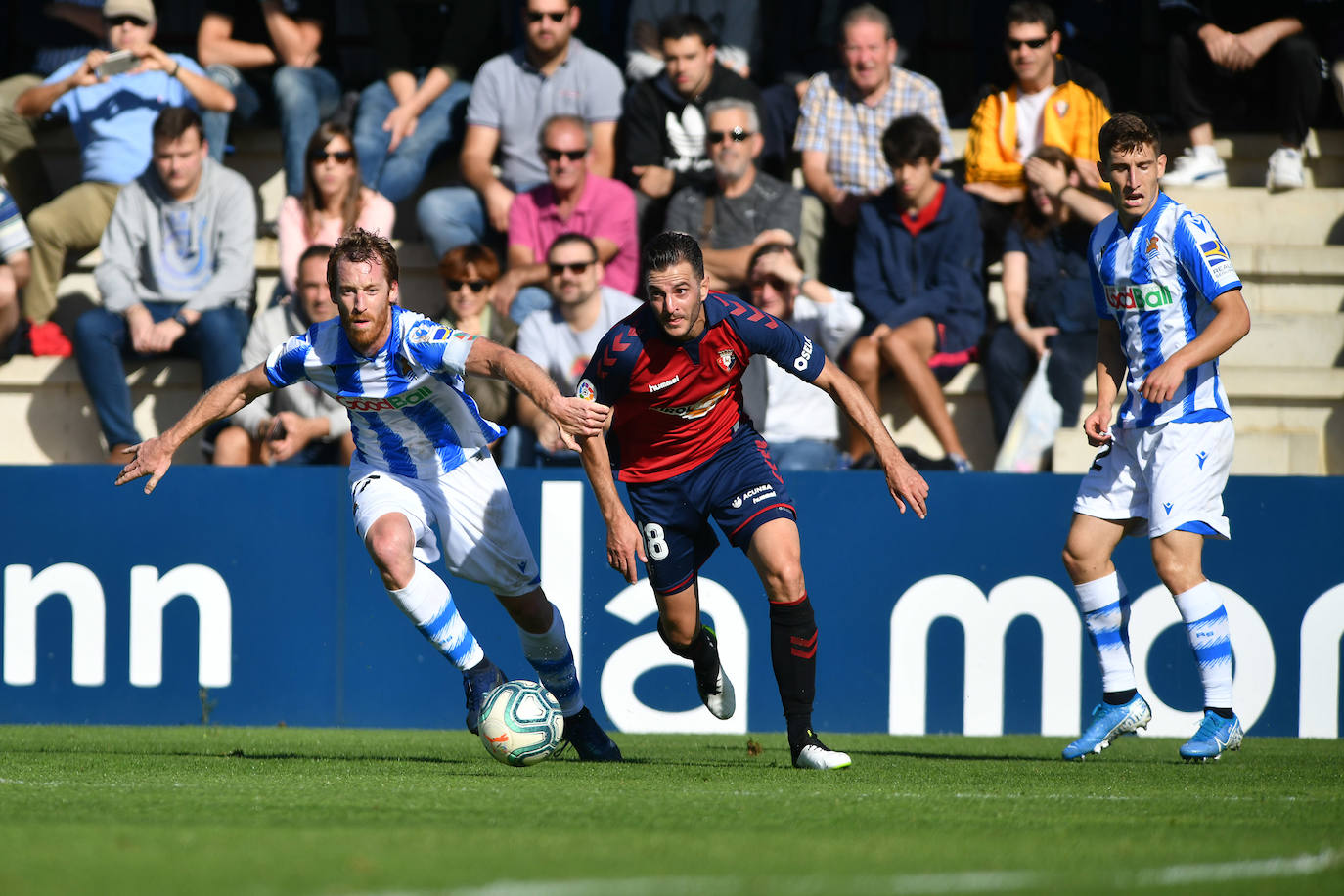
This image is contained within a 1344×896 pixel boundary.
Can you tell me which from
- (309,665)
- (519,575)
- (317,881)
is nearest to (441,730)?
(309,665)

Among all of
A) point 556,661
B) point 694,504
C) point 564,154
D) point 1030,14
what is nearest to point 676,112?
point 564,154

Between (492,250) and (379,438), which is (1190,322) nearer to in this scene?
(379,438)

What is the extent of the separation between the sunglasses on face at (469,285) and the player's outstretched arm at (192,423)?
3.60m

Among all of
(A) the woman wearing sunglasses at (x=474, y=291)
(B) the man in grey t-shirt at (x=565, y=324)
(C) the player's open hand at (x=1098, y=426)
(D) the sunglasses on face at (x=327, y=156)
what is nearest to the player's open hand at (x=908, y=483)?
(C) the player's open hand at (x=1098, y=426)

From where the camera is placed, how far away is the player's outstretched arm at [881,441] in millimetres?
5691

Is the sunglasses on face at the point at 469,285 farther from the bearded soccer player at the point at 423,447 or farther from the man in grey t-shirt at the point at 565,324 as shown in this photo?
the bearded soccer player at the point at 423,447

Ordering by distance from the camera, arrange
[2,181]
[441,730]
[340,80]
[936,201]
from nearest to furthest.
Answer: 1. [441,730]
2. [936,201]
3. [2,181]
4. [340,80]

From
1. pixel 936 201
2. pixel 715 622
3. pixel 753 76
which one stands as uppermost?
pixel 753 76

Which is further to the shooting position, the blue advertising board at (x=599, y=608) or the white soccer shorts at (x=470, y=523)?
the blue advertising board at (x=599, y=608)

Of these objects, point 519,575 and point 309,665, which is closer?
point 519,575

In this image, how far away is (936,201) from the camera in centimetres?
978

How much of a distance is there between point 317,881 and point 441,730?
5.21 m

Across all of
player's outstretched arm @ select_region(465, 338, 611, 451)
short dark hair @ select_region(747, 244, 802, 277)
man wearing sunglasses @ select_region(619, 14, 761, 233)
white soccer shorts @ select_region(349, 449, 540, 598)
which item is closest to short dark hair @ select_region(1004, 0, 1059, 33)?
man wearing sunglasses @ select_region(619, 14, 761, 233)

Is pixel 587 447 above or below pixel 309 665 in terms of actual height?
above
